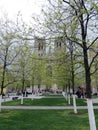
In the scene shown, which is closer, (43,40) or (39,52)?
(43,40)

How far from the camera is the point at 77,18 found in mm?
8281

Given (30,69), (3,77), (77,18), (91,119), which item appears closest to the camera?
(91,119)

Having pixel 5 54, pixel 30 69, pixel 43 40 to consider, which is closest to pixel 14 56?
pixel 5 54

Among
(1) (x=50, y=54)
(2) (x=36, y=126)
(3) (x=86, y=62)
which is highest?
(1) (x=50, y=54)

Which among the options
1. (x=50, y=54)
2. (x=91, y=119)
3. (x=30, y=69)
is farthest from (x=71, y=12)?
(x=30, y=69)

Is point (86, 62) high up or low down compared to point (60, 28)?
down

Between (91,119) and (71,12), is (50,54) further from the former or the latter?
(91,119)

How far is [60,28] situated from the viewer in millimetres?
8367

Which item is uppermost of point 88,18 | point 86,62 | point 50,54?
point 88,18

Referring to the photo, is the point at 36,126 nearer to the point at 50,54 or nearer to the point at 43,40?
the point at 50,54

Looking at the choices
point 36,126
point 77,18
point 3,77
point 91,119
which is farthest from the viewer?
point 3,77

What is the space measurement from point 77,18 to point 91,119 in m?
3.51

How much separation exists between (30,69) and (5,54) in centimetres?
592

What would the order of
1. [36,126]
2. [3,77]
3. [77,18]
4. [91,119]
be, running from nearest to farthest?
[91,119], [77,18], [36,126], [3,77]
